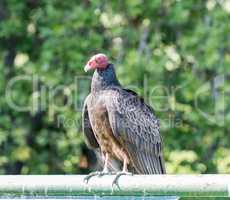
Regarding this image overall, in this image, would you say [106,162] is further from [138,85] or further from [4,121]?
[4,121]

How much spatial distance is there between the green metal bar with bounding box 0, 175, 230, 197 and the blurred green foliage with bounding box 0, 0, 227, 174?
11.9 ft

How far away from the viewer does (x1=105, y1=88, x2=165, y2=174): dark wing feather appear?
14.5 feet

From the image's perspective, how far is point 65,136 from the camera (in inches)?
285

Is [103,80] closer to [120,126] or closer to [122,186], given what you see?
[120,126]

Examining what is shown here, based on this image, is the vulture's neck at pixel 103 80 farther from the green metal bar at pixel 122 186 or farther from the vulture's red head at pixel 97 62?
the green metal bar at pixel 122 186

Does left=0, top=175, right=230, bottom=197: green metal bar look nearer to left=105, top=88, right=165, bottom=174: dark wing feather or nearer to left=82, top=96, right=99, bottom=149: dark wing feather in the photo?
left=105, top=88, right=165, bottom=174: dark wing feather

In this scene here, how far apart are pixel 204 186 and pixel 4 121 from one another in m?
4.53

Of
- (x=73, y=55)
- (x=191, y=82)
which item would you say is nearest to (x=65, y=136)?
(x=73, y=55)

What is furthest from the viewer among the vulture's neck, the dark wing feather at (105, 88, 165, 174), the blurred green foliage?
the blurred green foliage

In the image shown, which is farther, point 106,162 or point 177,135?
point 177,135

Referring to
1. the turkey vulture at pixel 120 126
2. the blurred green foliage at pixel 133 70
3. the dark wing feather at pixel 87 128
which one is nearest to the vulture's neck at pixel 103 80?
the turkey vulture at pixel 120 126

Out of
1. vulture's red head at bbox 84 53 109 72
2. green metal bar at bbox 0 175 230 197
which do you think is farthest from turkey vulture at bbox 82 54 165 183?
green metal bar at bbox 0 175 230 197

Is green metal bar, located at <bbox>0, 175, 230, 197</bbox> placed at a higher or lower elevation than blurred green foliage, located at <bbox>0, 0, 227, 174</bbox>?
lower

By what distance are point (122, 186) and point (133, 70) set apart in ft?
12.0
